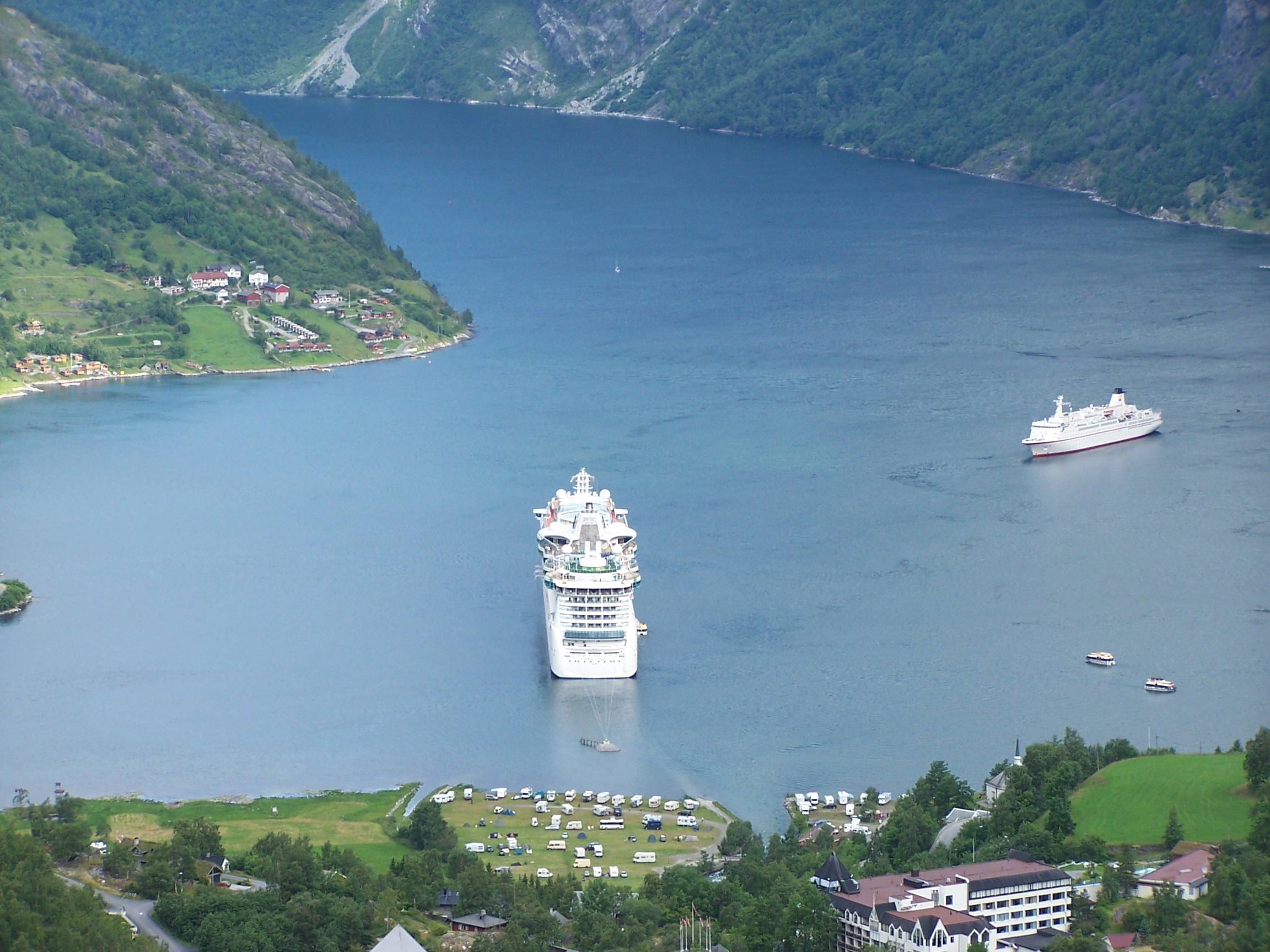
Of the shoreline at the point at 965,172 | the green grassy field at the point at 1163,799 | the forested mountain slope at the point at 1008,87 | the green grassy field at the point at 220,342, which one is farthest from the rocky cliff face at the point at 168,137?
the green grassy field at the point at 1163,799

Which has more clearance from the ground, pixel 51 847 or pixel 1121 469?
pixel 1121 469

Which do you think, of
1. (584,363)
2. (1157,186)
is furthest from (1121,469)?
(1157,186)

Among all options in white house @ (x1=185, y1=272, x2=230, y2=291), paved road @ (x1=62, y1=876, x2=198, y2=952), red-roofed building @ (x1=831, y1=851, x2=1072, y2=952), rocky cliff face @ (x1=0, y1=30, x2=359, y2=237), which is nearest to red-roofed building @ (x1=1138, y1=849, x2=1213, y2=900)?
red-roofed building @ (x1=831, y1=851, x2=1072, y2=952)

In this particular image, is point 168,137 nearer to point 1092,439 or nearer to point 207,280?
point 207,280

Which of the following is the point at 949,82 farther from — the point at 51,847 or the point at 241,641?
the point at 51,847

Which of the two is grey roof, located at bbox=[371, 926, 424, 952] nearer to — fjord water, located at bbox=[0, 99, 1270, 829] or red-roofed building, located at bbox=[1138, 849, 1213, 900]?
fjord water, located at bbox=[0, 99, 1270, 829]
